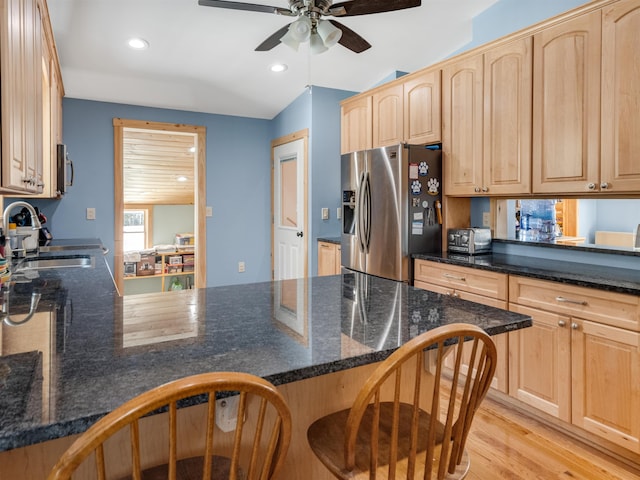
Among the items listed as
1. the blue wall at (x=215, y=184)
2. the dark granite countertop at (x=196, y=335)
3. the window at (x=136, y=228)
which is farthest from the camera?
the window at (x=136, y=228)

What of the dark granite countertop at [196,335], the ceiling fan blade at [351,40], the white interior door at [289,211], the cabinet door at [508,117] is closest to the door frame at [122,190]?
the white interior door at [289,211]

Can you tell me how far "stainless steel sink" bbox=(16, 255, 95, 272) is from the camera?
94.7 inches

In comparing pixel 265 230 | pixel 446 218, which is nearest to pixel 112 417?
pixel 446 218

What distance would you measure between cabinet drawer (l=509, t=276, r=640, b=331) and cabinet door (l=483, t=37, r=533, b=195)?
686mm

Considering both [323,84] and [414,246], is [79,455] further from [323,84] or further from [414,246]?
[323,84]

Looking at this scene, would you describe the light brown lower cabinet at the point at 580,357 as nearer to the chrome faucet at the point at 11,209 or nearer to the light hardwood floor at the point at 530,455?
the light hardwood floor at the point at 530,455

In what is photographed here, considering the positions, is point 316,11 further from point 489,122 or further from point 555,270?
point 555,270

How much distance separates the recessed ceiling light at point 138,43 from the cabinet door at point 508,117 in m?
2.65

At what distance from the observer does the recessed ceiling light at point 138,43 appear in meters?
3.25

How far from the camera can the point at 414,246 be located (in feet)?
10.1

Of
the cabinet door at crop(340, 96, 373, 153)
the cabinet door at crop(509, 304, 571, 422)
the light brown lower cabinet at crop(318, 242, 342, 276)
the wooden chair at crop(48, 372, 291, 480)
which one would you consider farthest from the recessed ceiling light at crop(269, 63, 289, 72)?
the wooden chair at crop(48, 372, 291, 480)

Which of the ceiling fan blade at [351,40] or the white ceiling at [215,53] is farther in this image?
the white ceiling at [215,53]

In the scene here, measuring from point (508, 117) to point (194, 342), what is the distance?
2520mm

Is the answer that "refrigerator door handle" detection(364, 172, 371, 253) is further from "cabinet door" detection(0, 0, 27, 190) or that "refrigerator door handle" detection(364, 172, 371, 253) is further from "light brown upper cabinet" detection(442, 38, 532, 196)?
"cabinet door" detection(0, 0, 27, 190)
